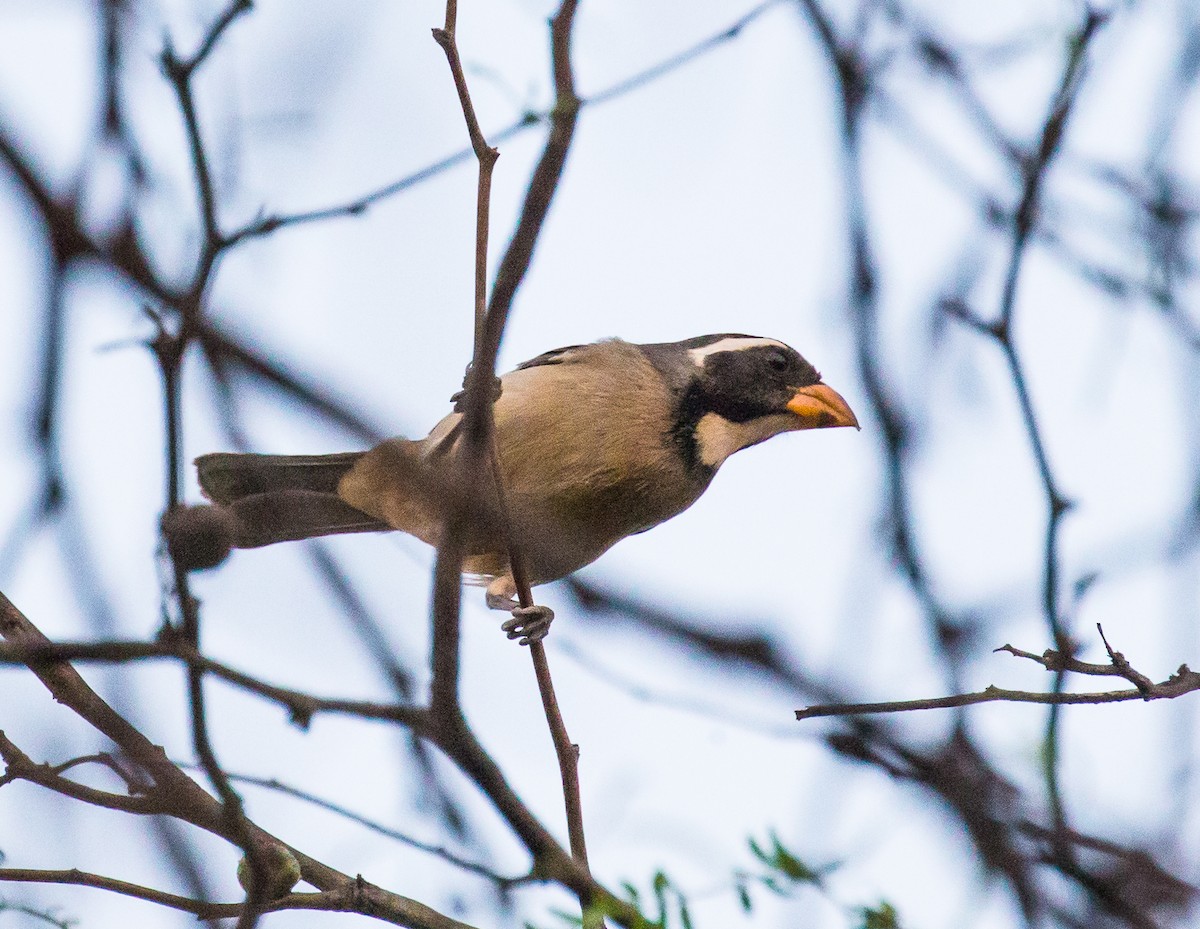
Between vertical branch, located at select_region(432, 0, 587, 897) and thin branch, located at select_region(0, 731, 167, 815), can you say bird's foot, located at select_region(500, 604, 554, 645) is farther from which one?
thin branch, located at select_region(0, 731, 167, 815)

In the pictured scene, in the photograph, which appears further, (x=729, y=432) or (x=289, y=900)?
(x=729, y=432)

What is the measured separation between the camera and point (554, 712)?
3201mm

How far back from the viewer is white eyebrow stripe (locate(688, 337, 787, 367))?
5.73 metres

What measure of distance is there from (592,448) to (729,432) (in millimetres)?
750

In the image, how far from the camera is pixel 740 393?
561 cm

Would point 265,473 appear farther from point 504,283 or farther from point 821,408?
point 504,283

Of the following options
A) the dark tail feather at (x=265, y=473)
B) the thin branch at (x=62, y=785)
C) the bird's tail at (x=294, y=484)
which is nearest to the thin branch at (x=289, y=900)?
the thin branch at (x=62, y=785)

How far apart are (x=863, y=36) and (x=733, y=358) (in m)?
1.31

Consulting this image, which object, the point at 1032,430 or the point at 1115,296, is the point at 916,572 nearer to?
the point at 1032,430

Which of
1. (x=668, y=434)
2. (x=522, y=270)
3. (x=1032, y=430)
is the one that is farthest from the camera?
(x=668, y=434)

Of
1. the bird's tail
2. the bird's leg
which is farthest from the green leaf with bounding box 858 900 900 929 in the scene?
the bird's tail

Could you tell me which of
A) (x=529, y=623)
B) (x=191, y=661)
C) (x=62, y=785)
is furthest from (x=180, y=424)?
(x=529, y=623)

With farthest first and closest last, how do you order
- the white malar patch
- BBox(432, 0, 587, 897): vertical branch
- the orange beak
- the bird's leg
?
the orange beak
the white malar patch
the bird's leg
BBox(432, 0, 587, 897): vertical branch

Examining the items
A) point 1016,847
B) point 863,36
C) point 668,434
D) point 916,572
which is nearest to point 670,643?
point 1016,847
